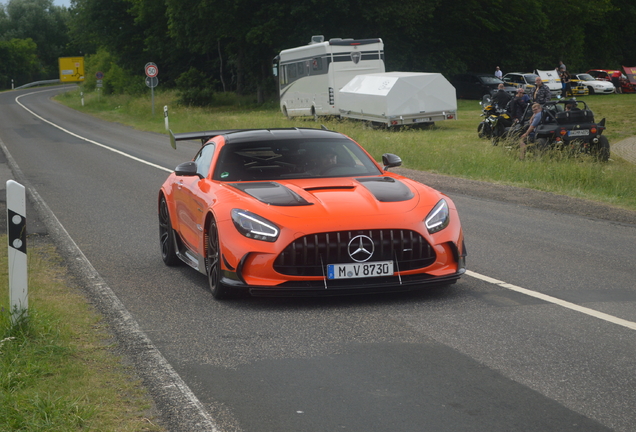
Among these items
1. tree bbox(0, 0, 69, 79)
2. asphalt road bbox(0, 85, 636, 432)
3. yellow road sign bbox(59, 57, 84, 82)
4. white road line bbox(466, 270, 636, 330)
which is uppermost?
tree bbox(0, 0, 69, 79)

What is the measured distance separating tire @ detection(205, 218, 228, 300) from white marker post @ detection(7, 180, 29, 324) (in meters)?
1.70

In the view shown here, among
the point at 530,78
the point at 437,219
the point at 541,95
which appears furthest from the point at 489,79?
the point at 437,219

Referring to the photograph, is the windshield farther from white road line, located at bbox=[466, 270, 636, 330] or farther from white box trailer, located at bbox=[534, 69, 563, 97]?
white road line, located at bbox=[466, 270, 636, 330]

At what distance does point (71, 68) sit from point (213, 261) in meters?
117

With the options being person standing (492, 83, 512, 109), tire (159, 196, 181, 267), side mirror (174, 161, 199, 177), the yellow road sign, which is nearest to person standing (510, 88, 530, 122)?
person standing (492, 83, 512, 109)

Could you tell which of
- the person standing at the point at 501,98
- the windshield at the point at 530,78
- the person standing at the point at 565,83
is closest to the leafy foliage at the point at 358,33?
the windshield at the point at 530,78

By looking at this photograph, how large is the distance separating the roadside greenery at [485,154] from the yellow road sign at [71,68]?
74.6m

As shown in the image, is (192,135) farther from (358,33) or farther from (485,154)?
(358,33)

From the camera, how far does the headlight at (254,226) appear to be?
6426 mm

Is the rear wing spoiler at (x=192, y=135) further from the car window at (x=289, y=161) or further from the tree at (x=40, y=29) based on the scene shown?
the tree at (x=40, y=29)

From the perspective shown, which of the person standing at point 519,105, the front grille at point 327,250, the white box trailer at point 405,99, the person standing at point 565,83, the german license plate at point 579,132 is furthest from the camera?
the person standing at point 565,83

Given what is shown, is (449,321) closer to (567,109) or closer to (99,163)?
(567,109)

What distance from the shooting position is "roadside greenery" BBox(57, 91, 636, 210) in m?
15.6

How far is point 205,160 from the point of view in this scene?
8.12m
